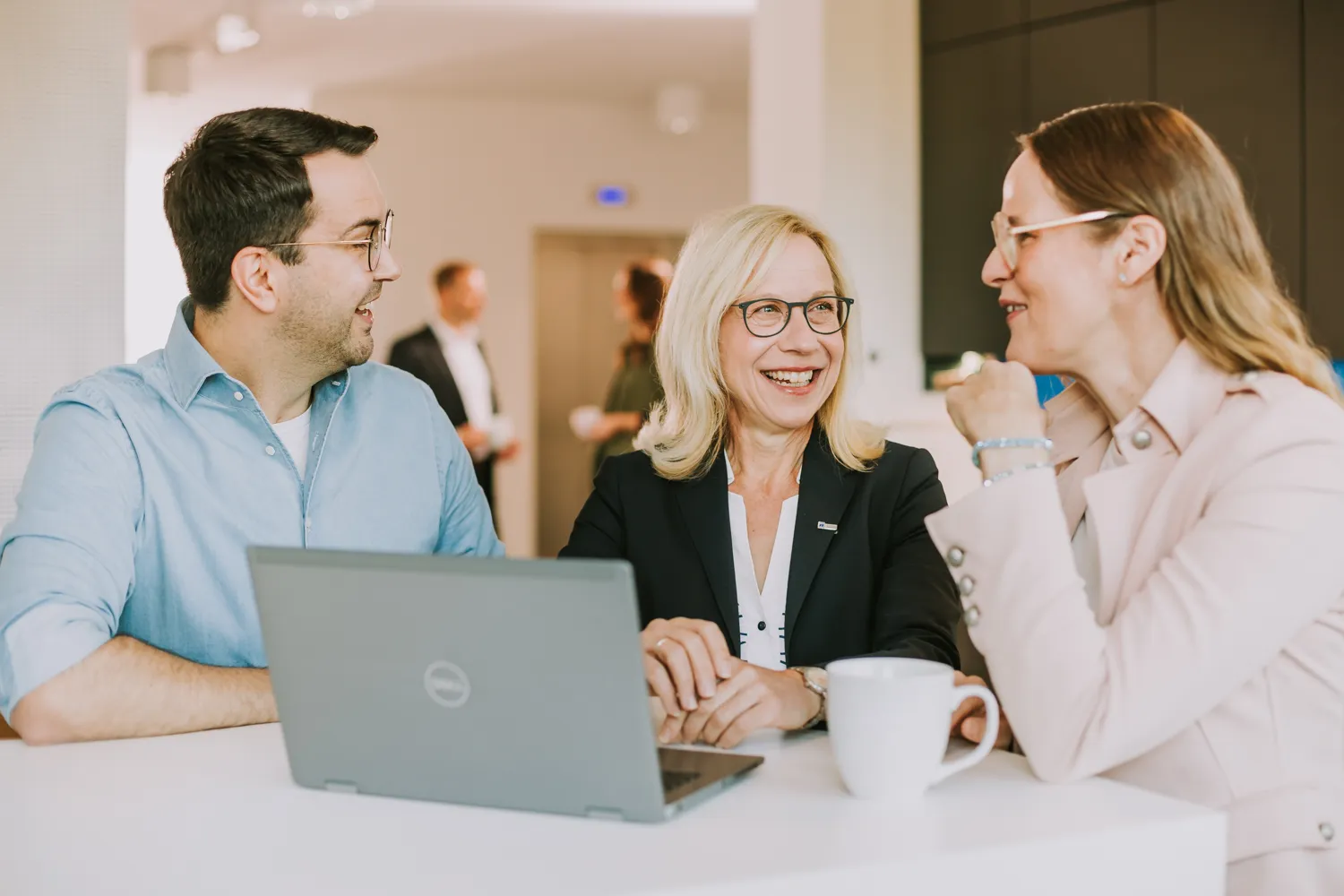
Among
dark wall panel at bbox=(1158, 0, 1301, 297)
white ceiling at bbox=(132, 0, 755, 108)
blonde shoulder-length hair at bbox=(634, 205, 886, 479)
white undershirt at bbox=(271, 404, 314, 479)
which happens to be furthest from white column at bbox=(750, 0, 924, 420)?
white undershirt at bbox=(271, 404, 314, 479)

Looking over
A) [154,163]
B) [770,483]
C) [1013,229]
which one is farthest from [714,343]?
[154,163]

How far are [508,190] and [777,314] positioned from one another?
274 inches

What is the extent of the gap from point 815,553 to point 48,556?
988mm

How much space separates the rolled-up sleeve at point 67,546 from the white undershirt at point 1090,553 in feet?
3.65

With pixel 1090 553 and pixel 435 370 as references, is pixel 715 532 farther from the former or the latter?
pixel 435 370

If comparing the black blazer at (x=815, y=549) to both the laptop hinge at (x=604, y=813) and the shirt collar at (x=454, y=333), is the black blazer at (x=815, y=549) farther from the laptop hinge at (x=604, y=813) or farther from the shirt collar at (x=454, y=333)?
the shirt collar at (x=454, y=333)

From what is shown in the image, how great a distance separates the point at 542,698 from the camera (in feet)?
3.43

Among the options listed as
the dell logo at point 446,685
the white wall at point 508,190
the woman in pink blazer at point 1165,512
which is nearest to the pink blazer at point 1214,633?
the woman in pink blazer at point 1165,512

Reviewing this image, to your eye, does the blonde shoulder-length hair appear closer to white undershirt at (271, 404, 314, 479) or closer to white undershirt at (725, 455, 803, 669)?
white undershirt at (725, 455, 803, 669)

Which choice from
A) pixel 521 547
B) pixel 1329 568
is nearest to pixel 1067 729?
pixel 1329 568

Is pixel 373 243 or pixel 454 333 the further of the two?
pixel 454 333

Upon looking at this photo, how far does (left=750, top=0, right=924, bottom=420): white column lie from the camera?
195 inches

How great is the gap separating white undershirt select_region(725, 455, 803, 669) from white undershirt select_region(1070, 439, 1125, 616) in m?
0.47

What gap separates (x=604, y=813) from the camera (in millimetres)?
1058
